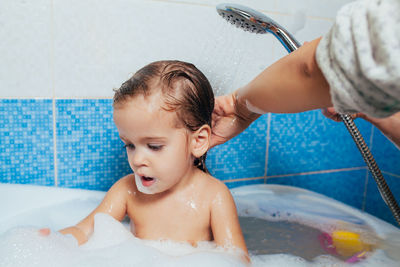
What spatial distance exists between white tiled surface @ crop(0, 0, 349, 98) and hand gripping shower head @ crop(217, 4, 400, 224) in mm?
286

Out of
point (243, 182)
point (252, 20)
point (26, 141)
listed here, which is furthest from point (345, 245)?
point (26, 141)

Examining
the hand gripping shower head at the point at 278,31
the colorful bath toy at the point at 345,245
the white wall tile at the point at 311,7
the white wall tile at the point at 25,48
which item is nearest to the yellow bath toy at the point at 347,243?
the colorful bath toy at the point at 345,245

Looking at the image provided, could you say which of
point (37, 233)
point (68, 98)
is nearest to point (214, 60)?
point (68, 98)

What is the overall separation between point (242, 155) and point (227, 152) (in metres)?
0.07

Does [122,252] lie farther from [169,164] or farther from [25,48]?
[25,48]

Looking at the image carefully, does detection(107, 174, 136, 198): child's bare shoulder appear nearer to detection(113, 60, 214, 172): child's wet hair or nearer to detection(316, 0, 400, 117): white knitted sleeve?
detection(113, 60, 214, 172): child's wet hair

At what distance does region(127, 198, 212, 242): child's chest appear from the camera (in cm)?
91

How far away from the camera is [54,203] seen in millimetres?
1023

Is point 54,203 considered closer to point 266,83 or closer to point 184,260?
point 184,260

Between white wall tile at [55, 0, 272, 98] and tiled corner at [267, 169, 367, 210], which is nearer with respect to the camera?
white wall tile at [55, 0, 272, 98]

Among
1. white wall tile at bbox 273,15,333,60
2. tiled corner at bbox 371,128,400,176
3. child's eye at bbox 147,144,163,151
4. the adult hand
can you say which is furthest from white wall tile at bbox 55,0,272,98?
tiled corner at bbox 371,128,400,176

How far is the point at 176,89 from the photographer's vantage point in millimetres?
807

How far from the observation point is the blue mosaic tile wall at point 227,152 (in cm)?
107

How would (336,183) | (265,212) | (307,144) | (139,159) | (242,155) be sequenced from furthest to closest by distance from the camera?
(336,183), (307,144), (242,155), (265,212), (139,159)
